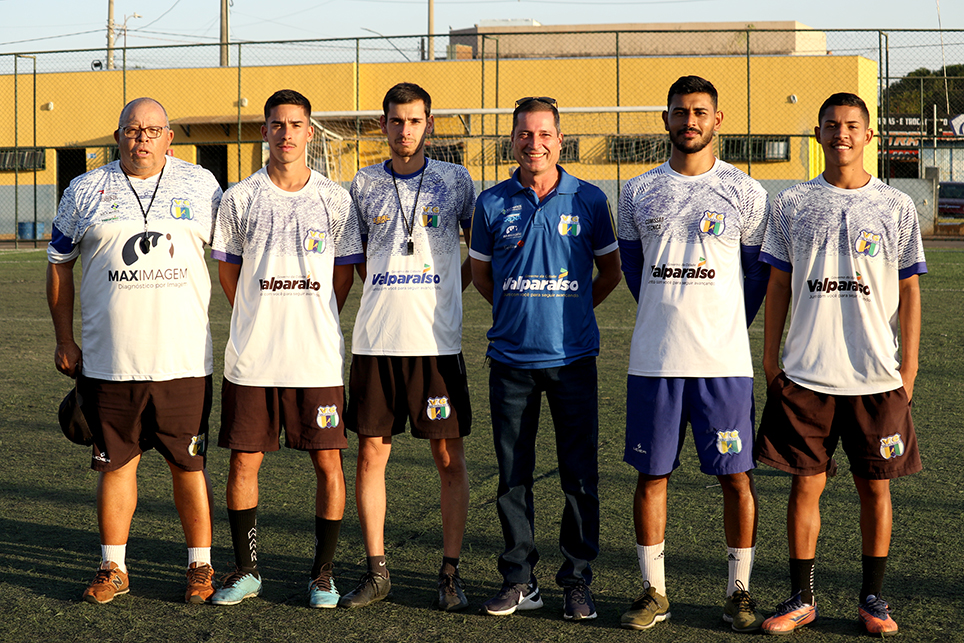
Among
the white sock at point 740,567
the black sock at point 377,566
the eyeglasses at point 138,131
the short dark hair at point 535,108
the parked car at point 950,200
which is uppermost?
the parked car at point 950,200

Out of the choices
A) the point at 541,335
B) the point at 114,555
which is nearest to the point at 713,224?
the point at 541,335

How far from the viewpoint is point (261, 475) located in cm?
535

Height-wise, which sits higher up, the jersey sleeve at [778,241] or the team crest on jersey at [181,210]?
the team crest on jersey at [181,210]

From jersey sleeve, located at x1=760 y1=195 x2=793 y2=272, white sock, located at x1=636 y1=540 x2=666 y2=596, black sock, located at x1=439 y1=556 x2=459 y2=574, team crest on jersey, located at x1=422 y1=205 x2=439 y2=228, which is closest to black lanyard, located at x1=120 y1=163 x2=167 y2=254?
team crest on jersey, located at x1=422 y1=205 x2=439 y2=228

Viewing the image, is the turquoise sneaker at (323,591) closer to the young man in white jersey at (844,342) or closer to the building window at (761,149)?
the young man in white jersey at (844,342)

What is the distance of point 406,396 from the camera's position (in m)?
3.81

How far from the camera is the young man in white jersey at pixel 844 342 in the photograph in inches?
134

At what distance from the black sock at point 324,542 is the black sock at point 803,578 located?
174 cm

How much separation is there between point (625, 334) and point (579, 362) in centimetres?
673

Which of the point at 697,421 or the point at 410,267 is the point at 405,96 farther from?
the point at 697,421

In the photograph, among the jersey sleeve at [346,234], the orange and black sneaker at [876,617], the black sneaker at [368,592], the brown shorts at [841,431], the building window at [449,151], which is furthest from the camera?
the building window at [449,151]

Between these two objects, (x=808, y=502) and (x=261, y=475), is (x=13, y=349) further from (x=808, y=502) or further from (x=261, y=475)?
(x=808, y=502)

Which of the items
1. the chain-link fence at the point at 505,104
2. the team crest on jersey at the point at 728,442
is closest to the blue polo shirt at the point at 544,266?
the team crest on jersey at the point at 728,442

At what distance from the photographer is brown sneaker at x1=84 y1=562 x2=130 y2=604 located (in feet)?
12.1
